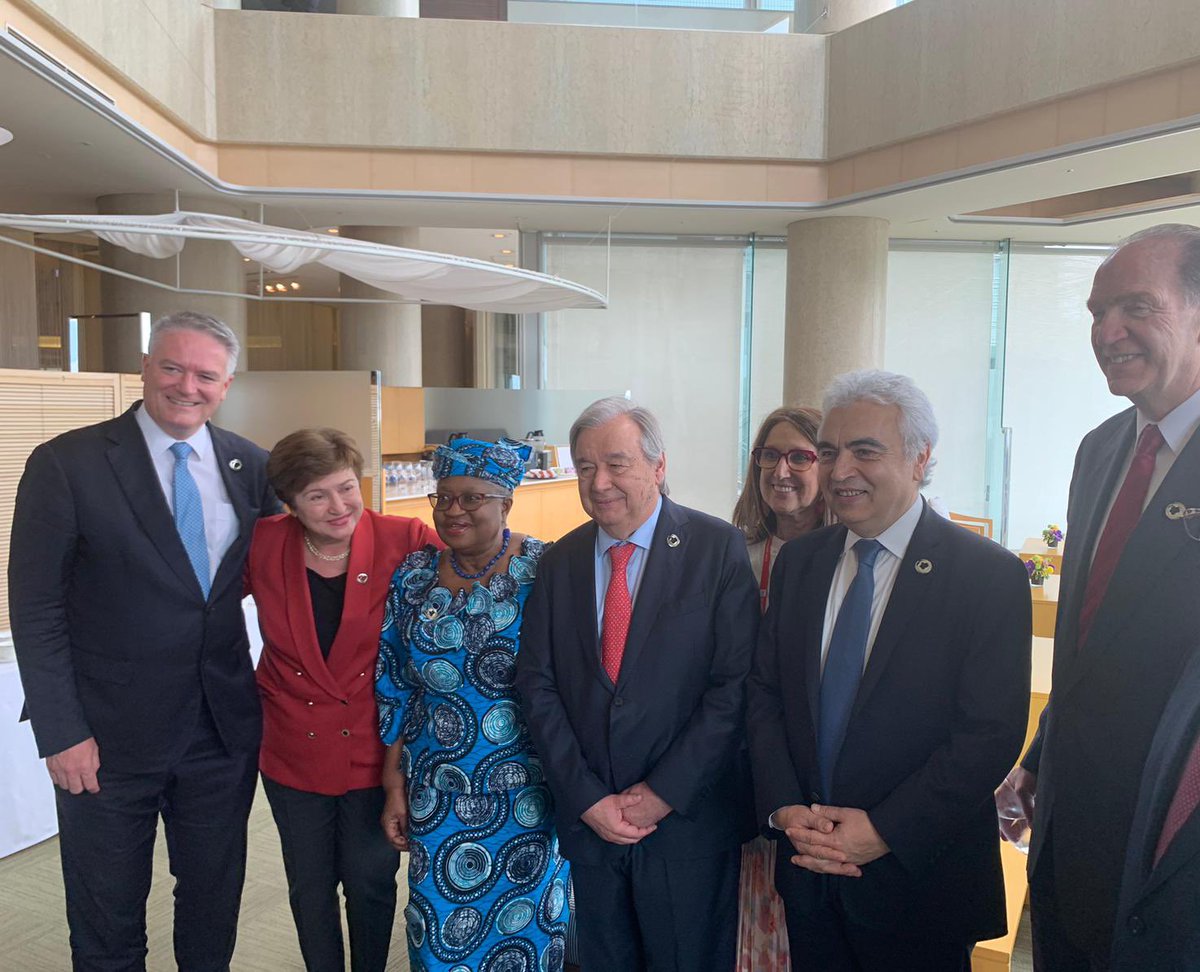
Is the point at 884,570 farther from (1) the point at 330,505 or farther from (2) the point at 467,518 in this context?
(1) the point at 330,505

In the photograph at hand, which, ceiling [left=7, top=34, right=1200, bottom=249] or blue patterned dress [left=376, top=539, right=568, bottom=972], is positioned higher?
ceiling [left=7, top=34, right=1200, bottom=249]

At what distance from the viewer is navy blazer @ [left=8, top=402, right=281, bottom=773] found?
2.45m

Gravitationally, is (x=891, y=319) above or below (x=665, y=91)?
below

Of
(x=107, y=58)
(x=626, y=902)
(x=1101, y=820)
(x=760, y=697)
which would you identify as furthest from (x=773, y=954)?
(x=107, y=58)

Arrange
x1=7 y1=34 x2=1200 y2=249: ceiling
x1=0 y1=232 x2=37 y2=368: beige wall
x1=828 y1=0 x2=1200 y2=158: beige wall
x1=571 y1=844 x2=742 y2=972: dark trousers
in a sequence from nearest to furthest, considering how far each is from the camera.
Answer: x1=571 y1=844 x2=742 y2=972: dark trousers → x1=828 y1=0 x2=1200 y2=158: beige wall → x1=7 y1=34 x2=1200 y2=249: ceiling → x1=0 y1=232 x2=37 y2=368: beige wall

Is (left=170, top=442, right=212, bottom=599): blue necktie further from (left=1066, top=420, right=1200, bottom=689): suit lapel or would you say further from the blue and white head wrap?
(left=1066, top=420, right=1200, bottom=689): suit lapel

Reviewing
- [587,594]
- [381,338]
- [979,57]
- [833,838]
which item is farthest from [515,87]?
[833,838]

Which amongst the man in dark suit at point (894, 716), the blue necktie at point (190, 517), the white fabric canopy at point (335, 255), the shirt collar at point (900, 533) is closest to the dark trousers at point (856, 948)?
the man in dark suit at point (894, 716)

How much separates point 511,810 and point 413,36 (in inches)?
315

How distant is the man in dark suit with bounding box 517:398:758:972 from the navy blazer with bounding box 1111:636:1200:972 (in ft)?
2.92

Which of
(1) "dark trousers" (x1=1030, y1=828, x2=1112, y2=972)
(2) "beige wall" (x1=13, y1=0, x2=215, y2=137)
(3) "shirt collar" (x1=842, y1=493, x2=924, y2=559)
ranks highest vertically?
(2) "beige wall" (x1=13, y1=0, x2=215, y2=137)

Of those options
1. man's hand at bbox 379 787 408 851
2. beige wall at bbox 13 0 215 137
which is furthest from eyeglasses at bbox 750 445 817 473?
beige wall at bbox 13 0 215 137

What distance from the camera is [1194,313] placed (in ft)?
5.53

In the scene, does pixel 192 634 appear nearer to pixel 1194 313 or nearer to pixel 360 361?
pixel 1194 313
